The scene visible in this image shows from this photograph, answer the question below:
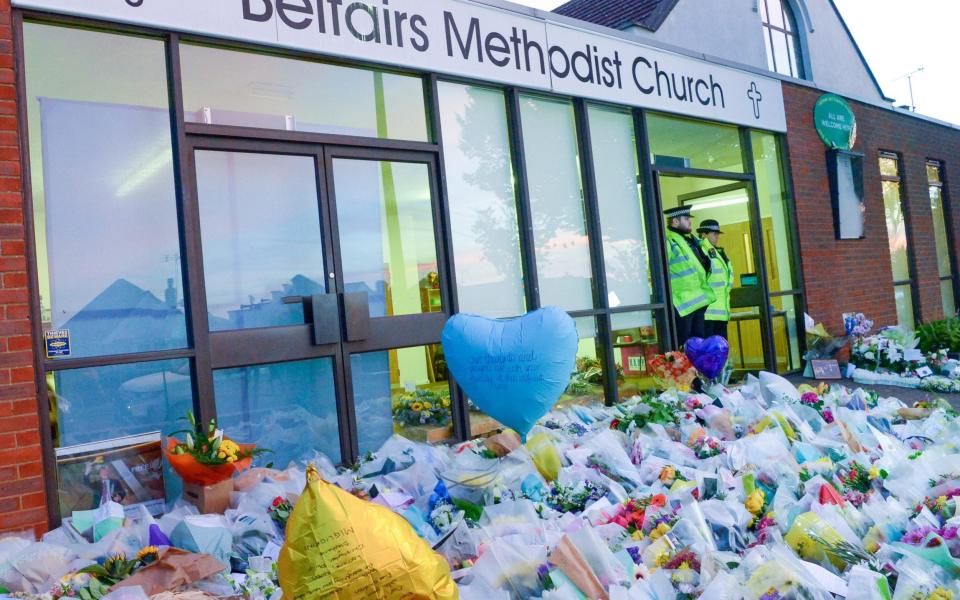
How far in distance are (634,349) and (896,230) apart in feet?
19.1

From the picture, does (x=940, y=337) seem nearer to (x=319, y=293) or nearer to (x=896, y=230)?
(x=896, y=230)

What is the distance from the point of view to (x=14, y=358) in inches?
136

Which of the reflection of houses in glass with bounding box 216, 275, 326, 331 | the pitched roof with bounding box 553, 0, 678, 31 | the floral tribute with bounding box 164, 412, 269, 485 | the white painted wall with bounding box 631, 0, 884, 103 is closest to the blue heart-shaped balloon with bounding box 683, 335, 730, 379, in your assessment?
the reflection of houses in glass with bounding box 216, 275, 326, 331

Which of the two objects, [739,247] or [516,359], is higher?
[739,247]

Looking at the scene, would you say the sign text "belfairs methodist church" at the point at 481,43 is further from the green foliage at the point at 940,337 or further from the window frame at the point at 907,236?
the window frame at the point at 907,236

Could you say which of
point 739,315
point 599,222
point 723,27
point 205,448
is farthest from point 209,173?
point 723,27

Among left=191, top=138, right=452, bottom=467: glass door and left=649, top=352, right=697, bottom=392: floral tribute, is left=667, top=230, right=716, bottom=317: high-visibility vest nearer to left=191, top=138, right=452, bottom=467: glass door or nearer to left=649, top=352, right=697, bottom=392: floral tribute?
left=649, top=352, right=697, bottom=392: floral tribute

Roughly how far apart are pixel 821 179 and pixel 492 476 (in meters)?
6.64

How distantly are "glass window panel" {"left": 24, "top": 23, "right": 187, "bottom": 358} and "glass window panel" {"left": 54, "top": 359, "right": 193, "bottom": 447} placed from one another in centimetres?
12

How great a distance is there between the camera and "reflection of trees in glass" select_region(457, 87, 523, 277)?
5.39 metres

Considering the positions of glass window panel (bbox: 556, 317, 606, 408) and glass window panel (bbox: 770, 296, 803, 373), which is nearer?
glass window panel (bbox: 556, 317, 606, 408)

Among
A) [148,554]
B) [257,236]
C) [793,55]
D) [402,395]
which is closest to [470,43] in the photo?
[257,236]

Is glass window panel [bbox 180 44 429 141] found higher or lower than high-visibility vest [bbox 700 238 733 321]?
Result: higher

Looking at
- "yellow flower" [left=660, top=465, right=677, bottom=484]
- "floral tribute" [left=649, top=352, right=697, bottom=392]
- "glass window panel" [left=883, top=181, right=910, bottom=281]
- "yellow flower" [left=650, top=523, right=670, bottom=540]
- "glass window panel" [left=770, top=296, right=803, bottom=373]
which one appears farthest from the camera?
"glass window panel" [left=883, top=181, right=910, bottom=281]
